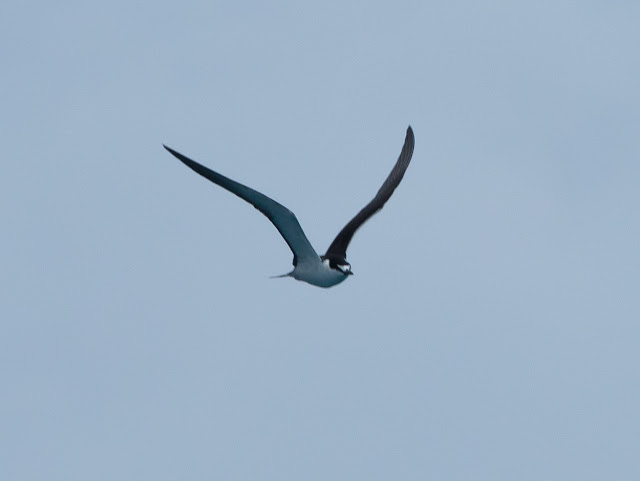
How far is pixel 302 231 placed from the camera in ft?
72.1

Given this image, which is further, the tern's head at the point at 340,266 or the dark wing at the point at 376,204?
the dark wing at the point at 376,204

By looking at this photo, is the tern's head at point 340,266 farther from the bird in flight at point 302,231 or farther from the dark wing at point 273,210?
the dark wing at point 273,210

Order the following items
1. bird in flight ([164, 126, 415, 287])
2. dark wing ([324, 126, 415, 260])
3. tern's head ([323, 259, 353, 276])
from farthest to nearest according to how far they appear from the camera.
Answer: dark wing ([324, 126, 415, 260]), tern's head ([323, 259, 353, 276]), bird in flight ([164, 126, 415, 287])

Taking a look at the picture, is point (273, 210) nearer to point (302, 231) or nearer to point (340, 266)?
point (302, 231)

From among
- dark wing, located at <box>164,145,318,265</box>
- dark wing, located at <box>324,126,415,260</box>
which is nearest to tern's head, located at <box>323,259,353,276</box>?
dark wing, located at <box>324,126,415,260</box>

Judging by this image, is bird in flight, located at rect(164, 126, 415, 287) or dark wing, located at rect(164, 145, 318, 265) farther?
bird in flight, located at rect(164, 126, 415, 287)

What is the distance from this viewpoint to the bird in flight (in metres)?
20.4

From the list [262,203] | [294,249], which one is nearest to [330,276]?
[294,249]

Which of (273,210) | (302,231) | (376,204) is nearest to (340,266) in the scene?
(302,231)

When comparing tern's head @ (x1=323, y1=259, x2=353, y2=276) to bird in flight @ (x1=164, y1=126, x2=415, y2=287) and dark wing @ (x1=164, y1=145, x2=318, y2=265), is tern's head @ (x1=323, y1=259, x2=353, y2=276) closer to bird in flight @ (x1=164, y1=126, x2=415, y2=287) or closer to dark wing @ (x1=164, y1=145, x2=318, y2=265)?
bird in flight @ (x1=164, y1=126, x2=415, y2=287)

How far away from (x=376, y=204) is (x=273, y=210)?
545 centimetres

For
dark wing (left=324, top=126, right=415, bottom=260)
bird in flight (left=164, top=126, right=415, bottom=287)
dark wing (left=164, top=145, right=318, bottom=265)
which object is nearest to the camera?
dark wing (left=164, top=145, right=318, bottom=265)

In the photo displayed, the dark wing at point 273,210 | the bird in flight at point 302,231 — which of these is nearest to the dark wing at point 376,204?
the bird in flight at point 302,231

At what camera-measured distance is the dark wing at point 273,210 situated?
20.2 m
